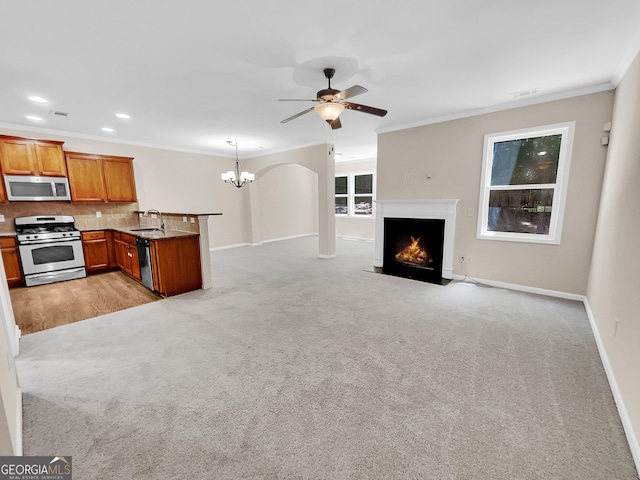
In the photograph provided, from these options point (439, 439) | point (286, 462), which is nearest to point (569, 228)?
point (439, 439)

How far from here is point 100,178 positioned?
5359mm

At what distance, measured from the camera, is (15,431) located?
4.91ft

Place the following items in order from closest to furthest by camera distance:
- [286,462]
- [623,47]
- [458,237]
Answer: [286,462]
[623,47]
[458,237]

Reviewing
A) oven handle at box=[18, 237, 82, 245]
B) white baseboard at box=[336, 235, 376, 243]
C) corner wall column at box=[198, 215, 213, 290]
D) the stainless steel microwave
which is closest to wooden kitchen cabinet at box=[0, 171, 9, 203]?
the stainless steel microwave

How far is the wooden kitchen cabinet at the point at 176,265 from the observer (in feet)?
13.0

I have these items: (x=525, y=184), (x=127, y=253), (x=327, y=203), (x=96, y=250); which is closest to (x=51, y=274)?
(x=96, y=250)

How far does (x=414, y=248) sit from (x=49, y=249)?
6.58m

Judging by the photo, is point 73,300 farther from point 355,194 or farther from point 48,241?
point 355,194

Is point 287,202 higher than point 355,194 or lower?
lower

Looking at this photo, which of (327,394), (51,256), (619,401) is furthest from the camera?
(51,256)

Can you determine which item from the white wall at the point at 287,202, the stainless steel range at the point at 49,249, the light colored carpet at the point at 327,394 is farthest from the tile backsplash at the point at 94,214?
the white wall at the point at 287,202

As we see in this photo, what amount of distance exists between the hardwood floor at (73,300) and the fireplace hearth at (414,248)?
4169 millimetres

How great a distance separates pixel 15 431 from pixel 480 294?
15.7 ft

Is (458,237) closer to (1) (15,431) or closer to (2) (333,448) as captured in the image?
(2) (333,448)
